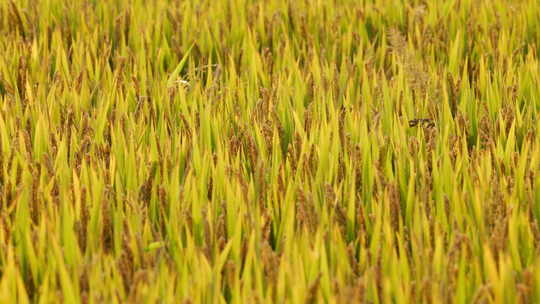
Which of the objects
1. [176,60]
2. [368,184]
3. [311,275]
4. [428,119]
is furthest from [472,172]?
[176,60]

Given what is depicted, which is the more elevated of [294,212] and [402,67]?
[402,67]

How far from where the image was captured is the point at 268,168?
2002 millimetres

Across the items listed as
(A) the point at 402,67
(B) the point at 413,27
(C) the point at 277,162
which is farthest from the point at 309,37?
(C) the point at 277,162

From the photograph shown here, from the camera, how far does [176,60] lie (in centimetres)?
308

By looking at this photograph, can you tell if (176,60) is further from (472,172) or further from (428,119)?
(472,172)

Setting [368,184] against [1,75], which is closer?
[368,184]

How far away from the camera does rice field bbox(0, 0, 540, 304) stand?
1501mm

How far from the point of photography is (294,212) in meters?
1.77

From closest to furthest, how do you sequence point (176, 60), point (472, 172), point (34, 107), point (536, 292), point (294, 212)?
point (536, 292) → point (294, 212) → point (472, 172) → point (34, 107) → point (176, 60)

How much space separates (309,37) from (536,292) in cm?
187

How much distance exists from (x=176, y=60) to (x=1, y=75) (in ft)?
1.92

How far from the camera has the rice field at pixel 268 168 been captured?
1.50 metres

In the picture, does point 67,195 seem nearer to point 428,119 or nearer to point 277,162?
point 277,162

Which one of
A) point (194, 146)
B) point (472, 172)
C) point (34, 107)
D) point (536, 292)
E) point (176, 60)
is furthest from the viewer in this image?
point (176, 60)
